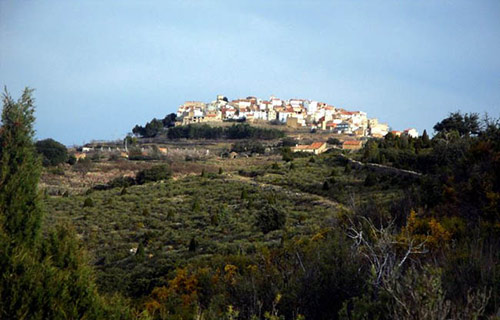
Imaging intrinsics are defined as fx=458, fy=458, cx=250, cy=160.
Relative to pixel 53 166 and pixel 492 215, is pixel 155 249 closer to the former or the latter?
pixel 492 215

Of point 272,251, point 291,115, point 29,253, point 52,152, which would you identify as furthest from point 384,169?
point 291,115

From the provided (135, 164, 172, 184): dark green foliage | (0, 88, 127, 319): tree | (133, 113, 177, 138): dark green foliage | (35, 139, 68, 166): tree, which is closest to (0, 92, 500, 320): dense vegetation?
(0, 88, 127, 319): tree

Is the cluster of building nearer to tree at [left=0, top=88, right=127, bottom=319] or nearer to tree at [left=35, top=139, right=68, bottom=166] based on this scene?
tree at [left=35, top=139, right=68, bottom=166]

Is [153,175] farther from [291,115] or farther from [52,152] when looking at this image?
[291,115]

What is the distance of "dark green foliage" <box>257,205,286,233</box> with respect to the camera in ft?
53.2

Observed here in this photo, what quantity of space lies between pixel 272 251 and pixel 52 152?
3878 centimetres

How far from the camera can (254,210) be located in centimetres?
2081

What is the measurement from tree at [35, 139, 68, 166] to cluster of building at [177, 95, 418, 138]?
44.7m

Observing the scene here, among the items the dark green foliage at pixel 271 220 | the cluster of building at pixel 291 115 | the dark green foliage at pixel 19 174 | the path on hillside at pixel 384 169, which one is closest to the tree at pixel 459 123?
the path on hillside at pixel 384 169

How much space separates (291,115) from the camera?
297ft

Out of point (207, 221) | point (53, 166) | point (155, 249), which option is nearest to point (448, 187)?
point (155, 249)

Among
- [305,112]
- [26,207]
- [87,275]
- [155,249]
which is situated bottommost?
[155,249]

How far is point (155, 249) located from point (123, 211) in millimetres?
8040

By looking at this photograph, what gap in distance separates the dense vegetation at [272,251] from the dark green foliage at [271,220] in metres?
0.04
